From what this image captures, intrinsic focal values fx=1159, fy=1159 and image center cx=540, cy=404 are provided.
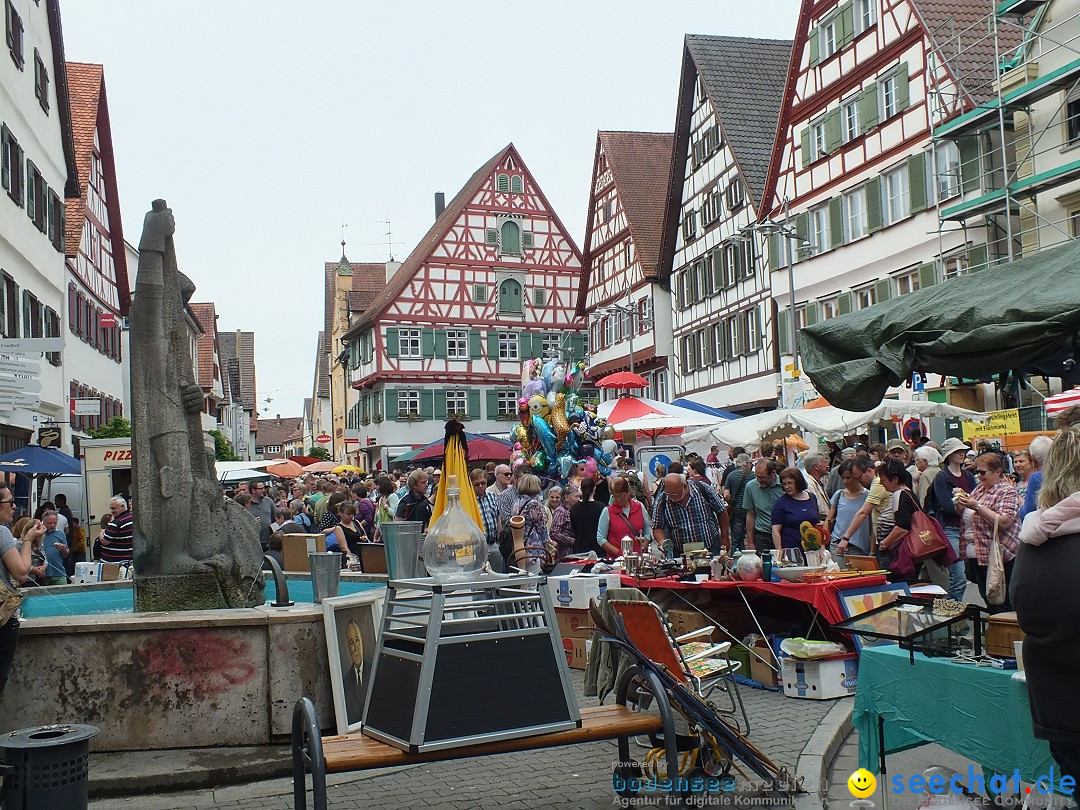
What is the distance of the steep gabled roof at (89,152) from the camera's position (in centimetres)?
2961

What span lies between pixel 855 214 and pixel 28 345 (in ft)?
68.9

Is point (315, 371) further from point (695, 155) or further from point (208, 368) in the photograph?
point (695, 155)

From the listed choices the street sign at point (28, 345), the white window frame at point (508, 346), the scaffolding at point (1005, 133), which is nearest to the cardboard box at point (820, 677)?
the street sign at point (28, 345)

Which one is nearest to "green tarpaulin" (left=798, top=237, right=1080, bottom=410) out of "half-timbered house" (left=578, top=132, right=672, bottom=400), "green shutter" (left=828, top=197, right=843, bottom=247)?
"green shutter" (left=828, top=197, right=843, bottom=247)

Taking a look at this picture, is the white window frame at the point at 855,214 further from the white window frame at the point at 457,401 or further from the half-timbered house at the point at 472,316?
the white window frame at the point at 457,401

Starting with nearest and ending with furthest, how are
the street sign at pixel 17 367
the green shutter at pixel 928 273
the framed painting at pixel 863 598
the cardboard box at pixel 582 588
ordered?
the framed painting at pixel 863 598
the cardboard box at pixel 582 588
the street sign at pixel 17 367
the green shutter at pixel 928 273

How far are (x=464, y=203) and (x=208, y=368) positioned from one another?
22.7 m

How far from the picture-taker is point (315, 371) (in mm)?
100312

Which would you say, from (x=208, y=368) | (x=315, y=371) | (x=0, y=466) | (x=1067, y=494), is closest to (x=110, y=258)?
(x=0, y=466)

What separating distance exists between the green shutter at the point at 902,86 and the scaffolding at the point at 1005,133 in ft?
3.69

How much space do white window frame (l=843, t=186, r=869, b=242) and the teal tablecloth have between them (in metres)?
24.1

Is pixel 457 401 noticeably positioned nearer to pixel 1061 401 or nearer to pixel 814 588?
pixel 1061 401

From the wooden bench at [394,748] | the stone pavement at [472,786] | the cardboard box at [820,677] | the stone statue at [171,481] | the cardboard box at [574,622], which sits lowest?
the stone pavement at [472,786]

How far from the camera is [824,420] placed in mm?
18969
